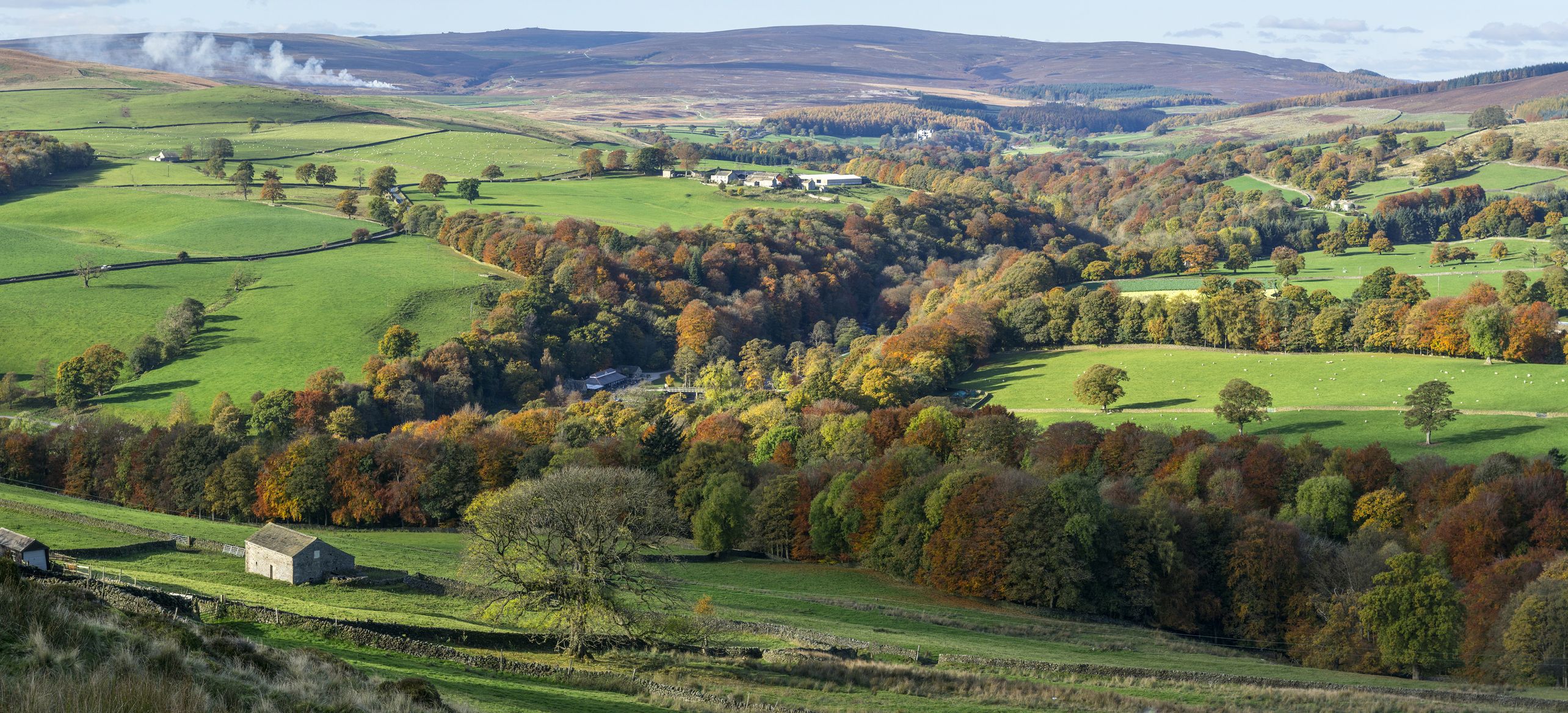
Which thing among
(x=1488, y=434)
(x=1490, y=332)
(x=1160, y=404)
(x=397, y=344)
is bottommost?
(x=397, y=344)

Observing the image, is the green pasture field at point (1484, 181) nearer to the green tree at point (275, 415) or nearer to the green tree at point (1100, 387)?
the green tree at point (1100, 387)

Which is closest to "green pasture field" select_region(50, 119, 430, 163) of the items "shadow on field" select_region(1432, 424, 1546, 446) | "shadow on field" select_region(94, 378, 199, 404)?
"shadow on field" select_region(94, 378, 199, 404)

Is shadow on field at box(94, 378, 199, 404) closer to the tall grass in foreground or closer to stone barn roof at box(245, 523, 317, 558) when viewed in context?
stone barn roof at box(245, 523, 317, 558)

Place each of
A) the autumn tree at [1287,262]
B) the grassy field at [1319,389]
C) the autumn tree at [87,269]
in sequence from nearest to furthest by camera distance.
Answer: the grassy field at [1319,389], the autumn tree at [87,269], the autumn tree at [1287,262]

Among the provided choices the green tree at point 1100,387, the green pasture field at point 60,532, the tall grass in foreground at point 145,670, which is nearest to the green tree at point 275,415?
the green pasture field at point 60,532

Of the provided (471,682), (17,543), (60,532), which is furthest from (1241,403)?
(17,543)

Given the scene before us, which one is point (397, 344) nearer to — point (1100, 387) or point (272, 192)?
point (272, 192)
